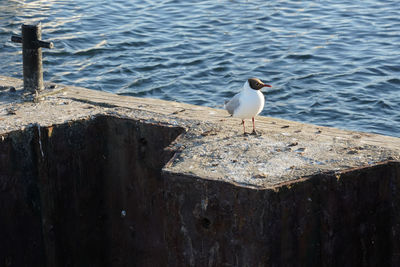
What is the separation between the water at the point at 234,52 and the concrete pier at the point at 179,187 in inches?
183

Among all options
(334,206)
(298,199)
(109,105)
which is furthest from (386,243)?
(109,105)

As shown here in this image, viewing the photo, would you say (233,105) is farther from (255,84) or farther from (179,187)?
(179,187)

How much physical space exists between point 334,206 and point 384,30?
10.0 m

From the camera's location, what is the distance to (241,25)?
1445cm

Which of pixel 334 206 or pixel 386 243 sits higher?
pixel 334 206

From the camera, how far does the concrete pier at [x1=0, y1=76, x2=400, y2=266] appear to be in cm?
447

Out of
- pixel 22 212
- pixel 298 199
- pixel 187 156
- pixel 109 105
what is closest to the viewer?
pixel 298 199

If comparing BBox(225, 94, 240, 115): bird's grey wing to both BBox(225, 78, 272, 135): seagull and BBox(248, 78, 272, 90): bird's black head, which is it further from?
BBox(248, 78, 272, 90): bird's black head

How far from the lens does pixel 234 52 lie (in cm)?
1300

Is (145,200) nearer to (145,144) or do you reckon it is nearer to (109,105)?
(145,144)

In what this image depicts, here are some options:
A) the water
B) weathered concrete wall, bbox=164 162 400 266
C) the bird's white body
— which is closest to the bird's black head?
the bird's white body

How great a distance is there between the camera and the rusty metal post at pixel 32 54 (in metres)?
6.48

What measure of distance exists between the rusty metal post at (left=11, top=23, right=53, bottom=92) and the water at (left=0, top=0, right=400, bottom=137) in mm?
4462

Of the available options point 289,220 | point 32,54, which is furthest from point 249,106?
point 32,54
